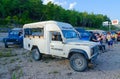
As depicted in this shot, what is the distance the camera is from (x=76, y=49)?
9.66 m

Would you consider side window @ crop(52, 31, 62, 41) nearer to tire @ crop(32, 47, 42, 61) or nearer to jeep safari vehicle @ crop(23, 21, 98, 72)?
jeep safari vehicle @ crop(23, 21, 98, 72)

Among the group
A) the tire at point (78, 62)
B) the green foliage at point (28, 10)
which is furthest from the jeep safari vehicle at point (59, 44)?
the green foliage at point (28, 10)

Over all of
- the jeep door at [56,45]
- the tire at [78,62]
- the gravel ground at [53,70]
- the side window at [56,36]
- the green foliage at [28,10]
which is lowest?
the gravel ground at [53,70]

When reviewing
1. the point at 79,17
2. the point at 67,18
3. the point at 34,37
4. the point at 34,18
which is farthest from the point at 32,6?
the point at 34,37

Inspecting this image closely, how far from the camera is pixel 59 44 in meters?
10.4

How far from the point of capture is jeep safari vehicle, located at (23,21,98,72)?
9548 mm

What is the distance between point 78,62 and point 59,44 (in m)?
1.40

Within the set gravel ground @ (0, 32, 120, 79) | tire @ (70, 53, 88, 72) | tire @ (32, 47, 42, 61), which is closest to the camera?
gravel ground @ (0, 32, 120, 79)

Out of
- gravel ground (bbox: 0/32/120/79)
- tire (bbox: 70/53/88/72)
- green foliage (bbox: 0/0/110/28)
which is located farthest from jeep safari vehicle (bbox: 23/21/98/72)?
green foliage (bbox: 0/0/110/28)

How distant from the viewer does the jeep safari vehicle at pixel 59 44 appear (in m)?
9.55

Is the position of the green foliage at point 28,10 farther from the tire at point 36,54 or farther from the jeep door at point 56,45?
the jeep door at point 56,45

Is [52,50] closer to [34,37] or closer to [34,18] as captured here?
[34,37]

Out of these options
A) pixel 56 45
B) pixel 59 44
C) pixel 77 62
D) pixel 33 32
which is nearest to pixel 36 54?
pixel 33 32

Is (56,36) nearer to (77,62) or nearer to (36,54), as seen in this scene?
(77,62)
